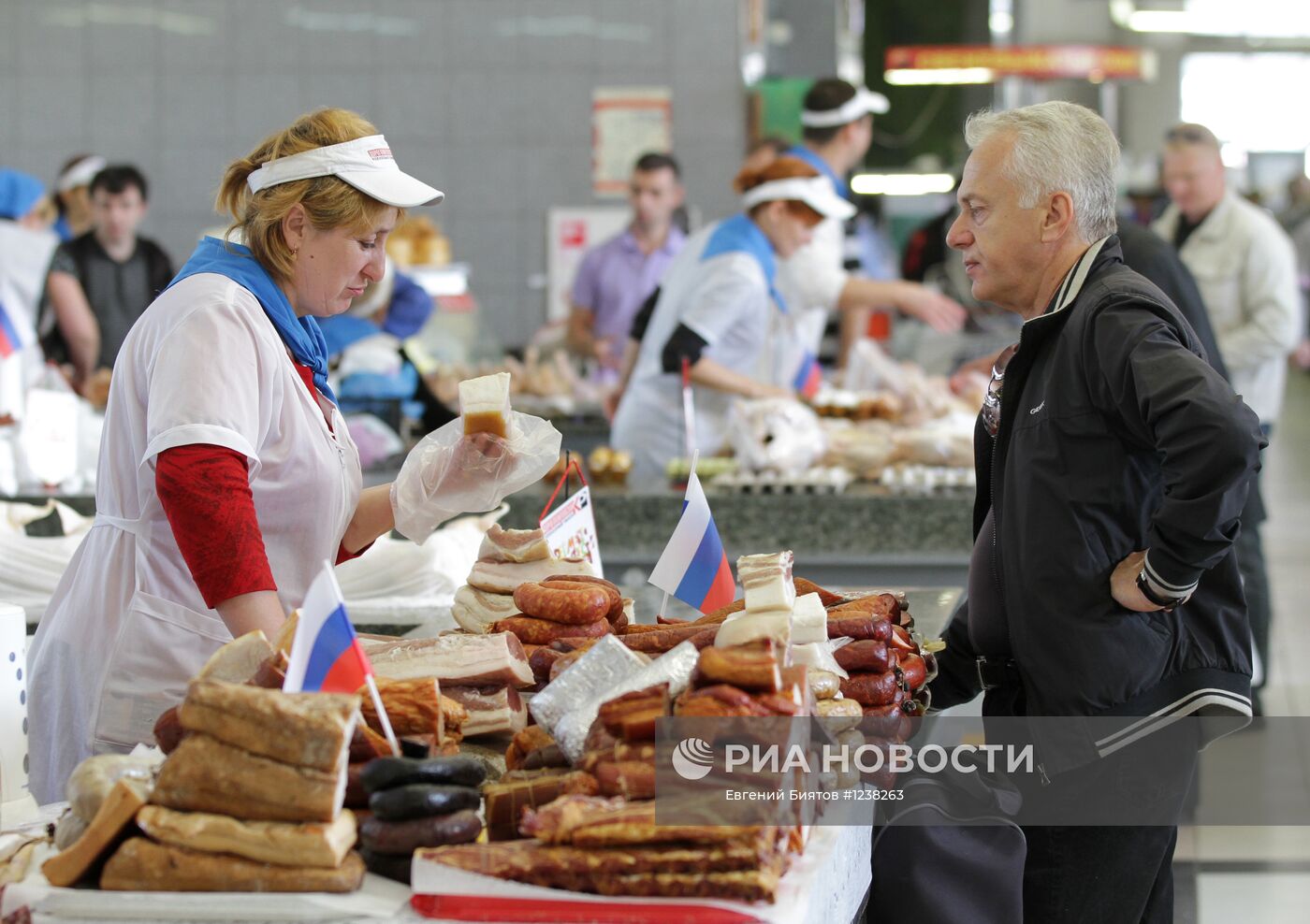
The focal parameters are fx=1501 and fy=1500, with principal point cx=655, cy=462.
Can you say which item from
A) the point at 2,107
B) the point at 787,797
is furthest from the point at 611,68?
the point at 787,797

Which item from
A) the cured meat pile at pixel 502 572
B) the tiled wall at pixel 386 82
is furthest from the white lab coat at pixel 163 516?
the tiled wall at pixel 386 82

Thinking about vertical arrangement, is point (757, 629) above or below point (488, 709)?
above

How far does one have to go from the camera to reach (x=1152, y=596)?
2.43 metres

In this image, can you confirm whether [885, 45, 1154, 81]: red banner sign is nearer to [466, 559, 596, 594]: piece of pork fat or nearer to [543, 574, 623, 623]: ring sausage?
[466, 559, 596, 594]: piece of pork fat

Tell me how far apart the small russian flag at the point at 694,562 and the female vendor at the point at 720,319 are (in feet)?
8.99

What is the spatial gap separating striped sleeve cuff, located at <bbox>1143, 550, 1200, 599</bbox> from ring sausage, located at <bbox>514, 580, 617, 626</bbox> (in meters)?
0.89

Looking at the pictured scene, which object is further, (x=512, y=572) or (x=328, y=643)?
(x=512, y=572)

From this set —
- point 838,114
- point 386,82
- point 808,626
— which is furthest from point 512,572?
point 386,82

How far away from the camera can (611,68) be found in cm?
1109

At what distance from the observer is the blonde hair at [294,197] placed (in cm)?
256

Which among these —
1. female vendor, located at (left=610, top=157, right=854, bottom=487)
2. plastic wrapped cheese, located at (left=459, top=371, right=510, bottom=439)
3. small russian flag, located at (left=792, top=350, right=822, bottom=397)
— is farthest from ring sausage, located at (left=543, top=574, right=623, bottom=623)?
small russian flag, located at (left=792, top=350, right=822, bottom=397)

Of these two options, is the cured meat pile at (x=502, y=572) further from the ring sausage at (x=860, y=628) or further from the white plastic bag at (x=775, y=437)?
the white plastic bag at (x=775, y=437)

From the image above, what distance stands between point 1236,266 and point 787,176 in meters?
2.62

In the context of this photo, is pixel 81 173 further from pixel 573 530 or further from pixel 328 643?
pixel 328 643
